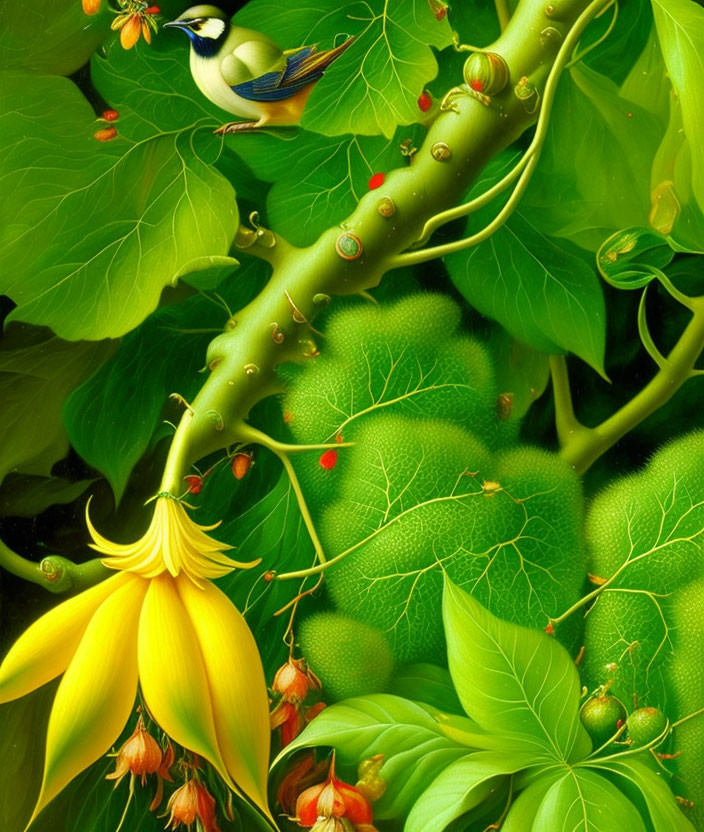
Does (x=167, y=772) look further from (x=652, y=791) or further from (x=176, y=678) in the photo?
(x=652, y=791)

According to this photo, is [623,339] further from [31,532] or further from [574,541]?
[31,532]

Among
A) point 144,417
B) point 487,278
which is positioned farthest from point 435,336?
point 144,417

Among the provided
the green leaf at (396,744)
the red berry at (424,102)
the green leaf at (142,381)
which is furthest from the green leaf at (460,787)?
the red berry at (424,102)

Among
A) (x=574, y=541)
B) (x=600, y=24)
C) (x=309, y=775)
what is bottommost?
(x=309, y=775)

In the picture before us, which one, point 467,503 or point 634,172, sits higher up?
point 634,172

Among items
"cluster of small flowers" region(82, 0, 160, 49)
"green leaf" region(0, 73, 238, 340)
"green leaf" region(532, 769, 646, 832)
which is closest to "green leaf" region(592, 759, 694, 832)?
"green leaf" region(532, 769, 646, 832)

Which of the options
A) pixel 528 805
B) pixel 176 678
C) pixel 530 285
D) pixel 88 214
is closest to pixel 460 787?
pixel 528 805
